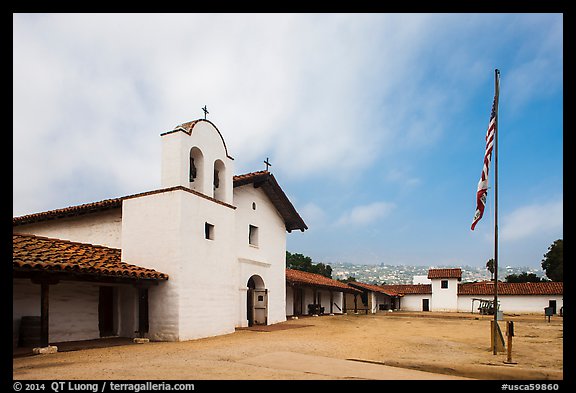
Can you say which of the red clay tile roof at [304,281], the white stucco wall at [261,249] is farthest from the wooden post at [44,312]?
the red clay tile roof at [304,281]

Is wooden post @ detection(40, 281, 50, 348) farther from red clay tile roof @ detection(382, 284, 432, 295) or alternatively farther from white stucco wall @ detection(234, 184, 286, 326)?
red clay tile roof @ detection(382, 284, 432, 295)

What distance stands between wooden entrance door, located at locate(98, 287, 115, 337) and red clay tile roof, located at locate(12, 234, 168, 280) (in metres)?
1.29

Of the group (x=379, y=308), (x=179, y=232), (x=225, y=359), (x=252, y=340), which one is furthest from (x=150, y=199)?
(x=379, y=308)

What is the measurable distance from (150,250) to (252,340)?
4610mm

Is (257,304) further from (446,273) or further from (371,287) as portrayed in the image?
(446,273)

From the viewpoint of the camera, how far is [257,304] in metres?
21.4

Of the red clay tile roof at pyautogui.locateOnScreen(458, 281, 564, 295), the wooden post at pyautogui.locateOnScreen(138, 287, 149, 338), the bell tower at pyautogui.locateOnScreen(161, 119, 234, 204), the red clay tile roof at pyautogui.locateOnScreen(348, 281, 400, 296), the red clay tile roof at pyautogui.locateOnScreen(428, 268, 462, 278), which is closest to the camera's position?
the wooden post at pyautogui.locateOnScreen(138, 287, 149, 338)

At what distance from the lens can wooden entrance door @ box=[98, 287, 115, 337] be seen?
50.1 feet

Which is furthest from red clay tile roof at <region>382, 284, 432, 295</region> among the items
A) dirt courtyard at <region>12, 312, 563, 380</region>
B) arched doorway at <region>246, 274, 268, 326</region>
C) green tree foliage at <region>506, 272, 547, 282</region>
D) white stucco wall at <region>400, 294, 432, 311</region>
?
dirt courtyard at <region>12, 312, 563, 380</region>

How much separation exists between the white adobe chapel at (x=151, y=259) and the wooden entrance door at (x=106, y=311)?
34mm

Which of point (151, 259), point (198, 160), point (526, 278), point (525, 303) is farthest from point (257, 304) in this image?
point (526, 278)

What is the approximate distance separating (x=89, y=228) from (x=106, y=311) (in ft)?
12.6

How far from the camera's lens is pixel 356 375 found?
8.34m
